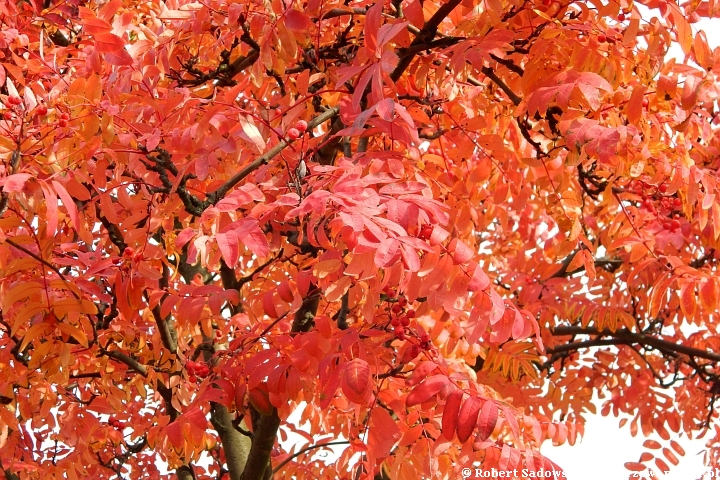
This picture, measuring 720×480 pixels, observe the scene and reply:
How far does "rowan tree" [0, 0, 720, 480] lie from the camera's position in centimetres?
248

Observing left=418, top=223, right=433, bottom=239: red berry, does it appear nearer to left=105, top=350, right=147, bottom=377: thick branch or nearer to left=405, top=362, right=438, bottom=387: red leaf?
left=405, top=362, right=438, bottom=387: red leaf

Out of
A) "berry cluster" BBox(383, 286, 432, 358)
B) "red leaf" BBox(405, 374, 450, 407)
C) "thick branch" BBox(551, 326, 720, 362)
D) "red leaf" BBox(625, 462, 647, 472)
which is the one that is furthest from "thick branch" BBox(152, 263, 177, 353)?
"thick branch" BBox(551, 326, 720, 362)

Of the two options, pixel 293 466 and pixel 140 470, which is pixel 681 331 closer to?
pixel 293 466

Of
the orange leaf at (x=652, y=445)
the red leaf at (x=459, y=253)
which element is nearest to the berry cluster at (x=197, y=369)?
the red leaf at (x=459, y=253)

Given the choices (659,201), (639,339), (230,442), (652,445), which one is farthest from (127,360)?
(639,339)

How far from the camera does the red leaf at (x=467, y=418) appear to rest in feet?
7.73

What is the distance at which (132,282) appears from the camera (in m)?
2.98

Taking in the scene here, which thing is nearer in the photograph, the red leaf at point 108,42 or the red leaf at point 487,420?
the red leaf at point 487,420

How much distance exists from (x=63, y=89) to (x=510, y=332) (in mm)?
2295

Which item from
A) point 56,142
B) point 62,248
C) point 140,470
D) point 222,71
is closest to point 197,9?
point 222,71

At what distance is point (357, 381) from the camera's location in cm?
253

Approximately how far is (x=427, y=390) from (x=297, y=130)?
3.47 feet

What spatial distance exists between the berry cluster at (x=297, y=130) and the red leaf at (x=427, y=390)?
3.26 feet

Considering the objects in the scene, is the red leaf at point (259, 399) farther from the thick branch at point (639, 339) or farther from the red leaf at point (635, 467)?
the thick branch at point (639, 339)
